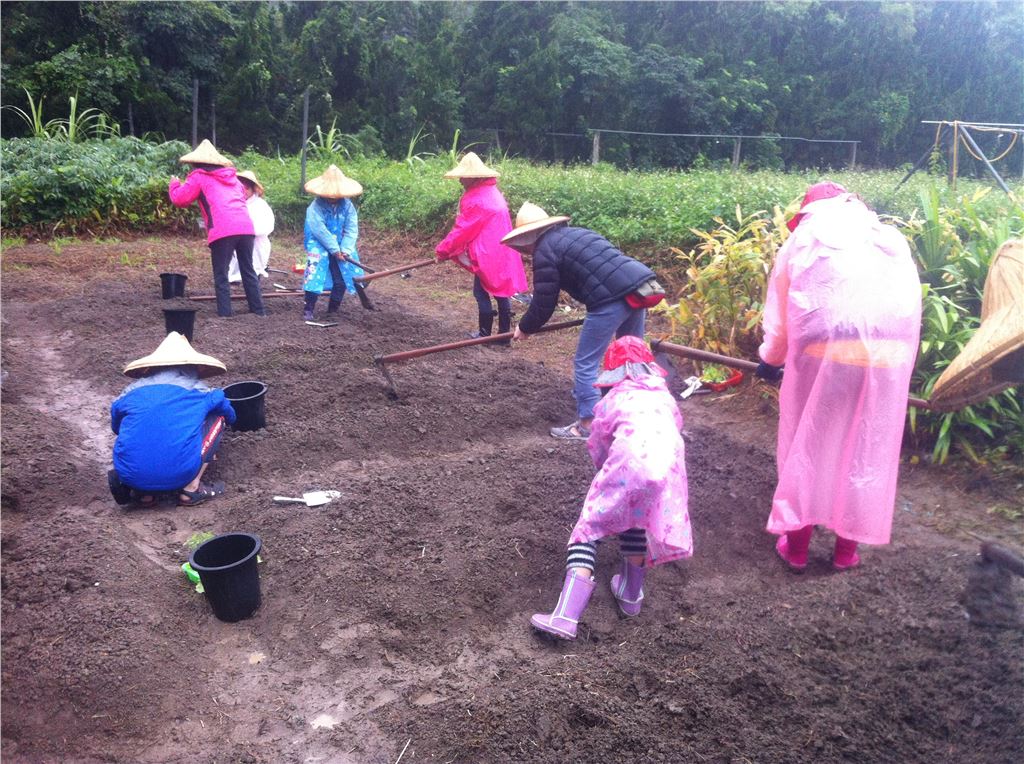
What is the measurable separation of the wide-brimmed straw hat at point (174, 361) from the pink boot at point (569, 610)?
7.65 ft

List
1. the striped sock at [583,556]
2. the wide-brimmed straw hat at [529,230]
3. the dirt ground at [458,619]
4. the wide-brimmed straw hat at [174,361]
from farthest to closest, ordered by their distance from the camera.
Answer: the wide-brimmed straw hat at [529,230]
the wide-brimmed straw hat at [174,361]
the striped sock at [583,556]
the dirt ground at [458,619]

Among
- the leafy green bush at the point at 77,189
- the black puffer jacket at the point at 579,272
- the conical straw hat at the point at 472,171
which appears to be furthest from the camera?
the leafy green bush at the point at 77,189

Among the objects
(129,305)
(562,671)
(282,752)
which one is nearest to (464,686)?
(562,671)

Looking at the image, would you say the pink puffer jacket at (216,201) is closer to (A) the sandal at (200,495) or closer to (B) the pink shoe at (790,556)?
(A) the sandal at (200,495)

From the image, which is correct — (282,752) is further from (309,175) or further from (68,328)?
(309,175)

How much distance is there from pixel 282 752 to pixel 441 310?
6.14 meters

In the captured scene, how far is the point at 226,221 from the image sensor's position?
6.88 m

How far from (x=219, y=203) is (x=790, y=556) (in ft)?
18.5

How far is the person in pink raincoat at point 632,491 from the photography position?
2.88m

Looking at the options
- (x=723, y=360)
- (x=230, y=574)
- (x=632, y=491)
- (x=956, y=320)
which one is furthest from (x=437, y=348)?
(x=956, y=320)

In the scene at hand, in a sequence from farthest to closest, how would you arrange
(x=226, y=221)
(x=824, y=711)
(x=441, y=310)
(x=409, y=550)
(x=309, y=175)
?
(x=309, y=175), (x=441, y=310), (x=226, y=221), (x=409, y=550), (x=824, y=711)

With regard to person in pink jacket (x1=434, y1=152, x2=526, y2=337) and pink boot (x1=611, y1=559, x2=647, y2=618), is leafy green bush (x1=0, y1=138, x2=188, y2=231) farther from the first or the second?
pink boot (x1=611, y1=559, x2=647, y2=618)

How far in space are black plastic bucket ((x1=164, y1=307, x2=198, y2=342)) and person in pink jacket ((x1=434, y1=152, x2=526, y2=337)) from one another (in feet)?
6.95

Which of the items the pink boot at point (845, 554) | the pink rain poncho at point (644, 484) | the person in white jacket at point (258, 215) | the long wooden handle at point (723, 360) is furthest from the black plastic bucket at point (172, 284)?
the pink boot at point (845, 554)
